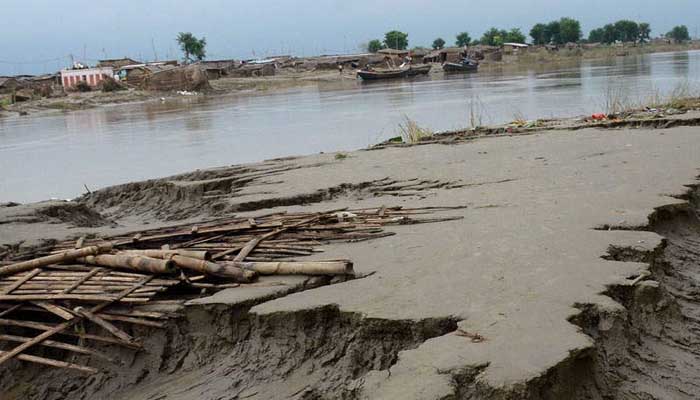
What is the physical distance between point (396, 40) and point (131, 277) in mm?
85614

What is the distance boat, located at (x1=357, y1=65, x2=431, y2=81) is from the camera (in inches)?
1978

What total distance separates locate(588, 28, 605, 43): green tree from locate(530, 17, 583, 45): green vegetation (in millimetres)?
10934

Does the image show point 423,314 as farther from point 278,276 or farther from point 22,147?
point 22,147

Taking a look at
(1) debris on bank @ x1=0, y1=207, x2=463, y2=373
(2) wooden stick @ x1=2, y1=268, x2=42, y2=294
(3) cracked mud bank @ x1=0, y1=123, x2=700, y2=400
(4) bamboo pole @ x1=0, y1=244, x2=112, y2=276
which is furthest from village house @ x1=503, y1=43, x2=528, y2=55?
(2) wooden stick @ x1=2, y1=268, x2=42, y2=294

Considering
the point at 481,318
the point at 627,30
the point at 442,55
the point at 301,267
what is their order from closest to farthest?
the point at 481,318
the point at 301,267
the point at 442,55
the point at 627,30

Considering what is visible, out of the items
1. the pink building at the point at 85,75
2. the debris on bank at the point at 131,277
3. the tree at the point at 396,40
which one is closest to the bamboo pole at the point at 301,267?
the debris on bank at the point at 131,277

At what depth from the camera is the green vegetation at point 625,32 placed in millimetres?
97625

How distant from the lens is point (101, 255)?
455 cm

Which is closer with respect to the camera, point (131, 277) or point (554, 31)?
point (131, 277)

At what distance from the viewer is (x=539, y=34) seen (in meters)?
92.5

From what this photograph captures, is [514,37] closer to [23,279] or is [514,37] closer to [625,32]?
[625,32]

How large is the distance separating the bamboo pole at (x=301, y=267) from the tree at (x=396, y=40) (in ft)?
280

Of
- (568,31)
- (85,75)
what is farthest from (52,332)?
→ (568,31)

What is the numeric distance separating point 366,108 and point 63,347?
2012 cm
